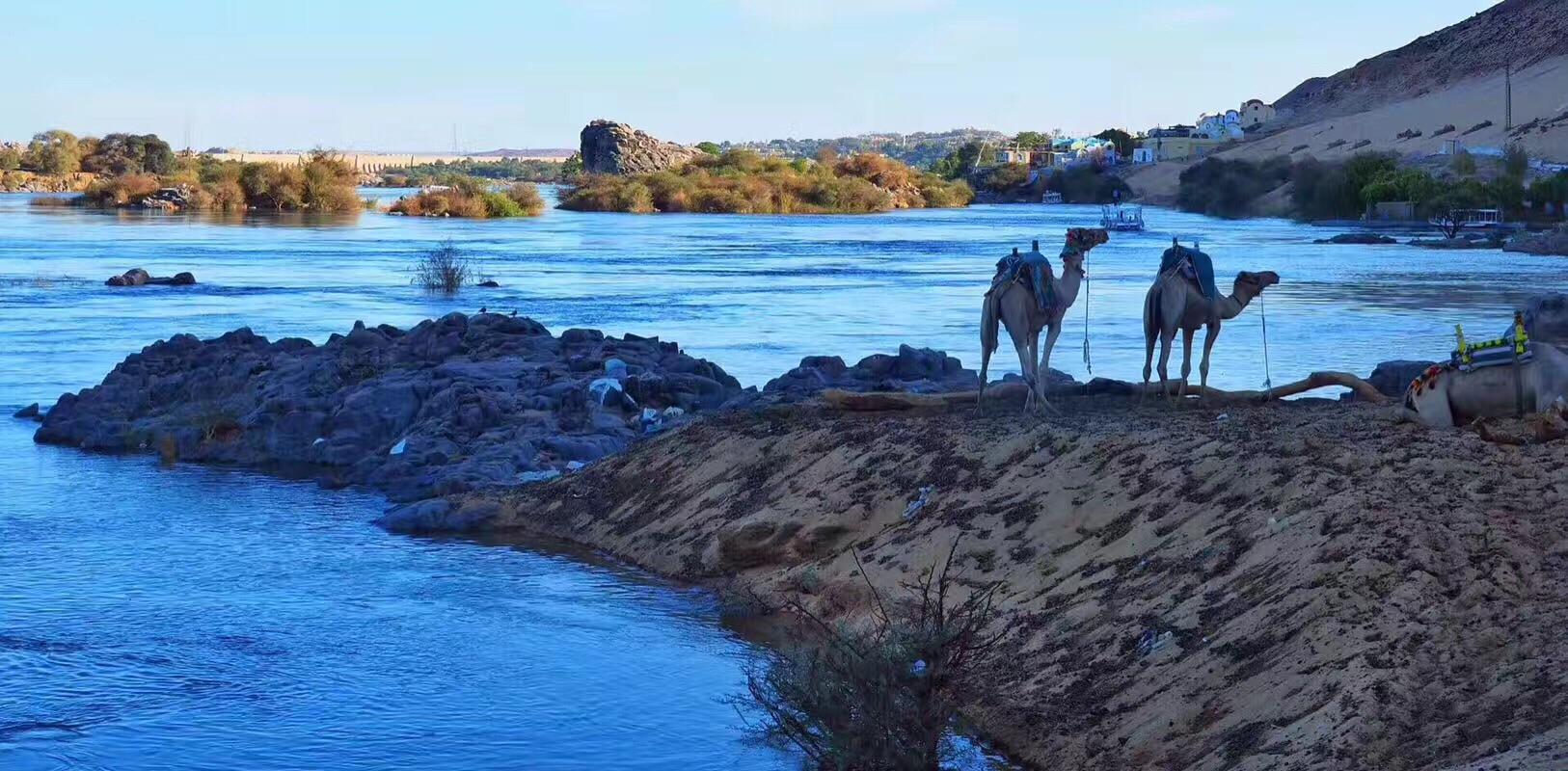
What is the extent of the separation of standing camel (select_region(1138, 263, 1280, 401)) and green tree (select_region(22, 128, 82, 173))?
158335 millimetres

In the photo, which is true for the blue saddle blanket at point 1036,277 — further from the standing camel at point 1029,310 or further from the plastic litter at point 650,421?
the plastic litter at point 650,421

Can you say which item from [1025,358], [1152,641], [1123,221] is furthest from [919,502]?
[1123,221]

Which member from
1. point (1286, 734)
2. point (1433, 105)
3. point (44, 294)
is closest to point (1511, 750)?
point (1286, 734)

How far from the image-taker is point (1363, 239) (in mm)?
65000

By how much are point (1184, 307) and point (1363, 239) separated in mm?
54764

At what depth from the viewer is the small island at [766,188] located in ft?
383

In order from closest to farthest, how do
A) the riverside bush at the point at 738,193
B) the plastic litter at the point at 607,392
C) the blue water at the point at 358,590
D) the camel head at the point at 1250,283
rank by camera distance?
the blue water at the point at 358,590 < the camel head at the point at 1250,283 < the plastic litter at the point at 607,392 < the riverside bush at the point at 738,193

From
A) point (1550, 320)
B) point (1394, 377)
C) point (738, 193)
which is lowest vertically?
point (1394, 377)

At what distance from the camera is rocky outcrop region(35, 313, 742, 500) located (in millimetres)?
17938

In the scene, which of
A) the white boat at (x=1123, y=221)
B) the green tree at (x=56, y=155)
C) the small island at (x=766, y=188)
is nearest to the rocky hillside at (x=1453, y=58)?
the small island at (x=766, y=188)

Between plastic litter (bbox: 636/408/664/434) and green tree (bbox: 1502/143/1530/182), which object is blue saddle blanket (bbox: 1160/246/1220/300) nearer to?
plastic litter (bbox: 636/408/664/434)

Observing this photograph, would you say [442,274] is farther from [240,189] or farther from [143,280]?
[240,189]

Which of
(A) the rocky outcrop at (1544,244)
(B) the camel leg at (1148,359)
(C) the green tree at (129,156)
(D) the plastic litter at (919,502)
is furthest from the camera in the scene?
(C) the green tree at (129,156)

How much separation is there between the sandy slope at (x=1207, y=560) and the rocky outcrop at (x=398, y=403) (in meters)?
3.95
